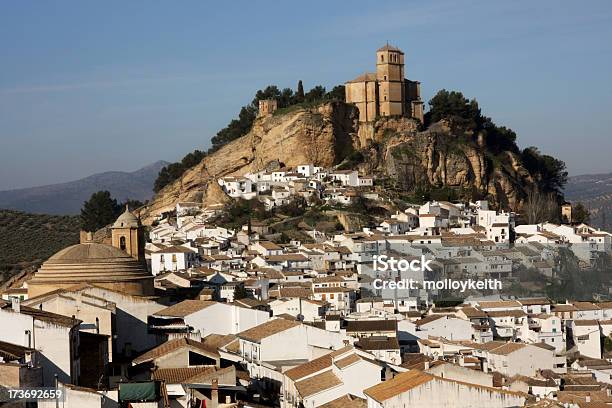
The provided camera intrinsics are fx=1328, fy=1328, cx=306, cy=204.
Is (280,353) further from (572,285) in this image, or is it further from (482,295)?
(572,285)

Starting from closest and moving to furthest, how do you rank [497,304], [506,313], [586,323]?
[586,323], [506,313], [497,304]

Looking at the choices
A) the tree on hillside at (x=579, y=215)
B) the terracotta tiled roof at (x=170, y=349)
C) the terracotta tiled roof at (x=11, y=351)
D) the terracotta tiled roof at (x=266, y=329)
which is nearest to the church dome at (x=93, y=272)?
the terracotta tiled roof at (x=266, y=329)

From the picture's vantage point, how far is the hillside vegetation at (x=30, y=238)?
236 ft

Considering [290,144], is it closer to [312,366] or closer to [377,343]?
[377,343]

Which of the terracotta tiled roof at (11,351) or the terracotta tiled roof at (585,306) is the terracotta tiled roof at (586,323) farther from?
the terracotta tiled roof at (11,351)

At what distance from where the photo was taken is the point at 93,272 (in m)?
40.6

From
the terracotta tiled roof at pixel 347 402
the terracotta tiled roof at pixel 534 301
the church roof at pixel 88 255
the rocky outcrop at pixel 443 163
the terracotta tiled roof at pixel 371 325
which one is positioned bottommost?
the terracotta tiled roof at pixel 534 301

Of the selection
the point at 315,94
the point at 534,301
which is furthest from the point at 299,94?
the point at 534,301

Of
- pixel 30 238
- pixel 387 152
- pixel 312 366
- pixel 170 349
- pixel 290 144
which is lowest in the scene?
pixel 312 366

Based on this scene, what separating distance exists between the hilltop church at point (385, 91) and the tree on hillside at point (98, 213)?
1754cm

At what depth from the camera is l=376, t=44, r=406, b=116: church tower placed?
280ft

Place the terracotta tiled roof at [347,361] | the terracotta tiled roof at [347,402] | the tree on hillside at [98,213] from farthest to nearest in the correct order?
1. the tree on hillside at [98,213]
2. the terracotta tiled roof at [347,361]
3. the terracotta tiled roof at [347,402]

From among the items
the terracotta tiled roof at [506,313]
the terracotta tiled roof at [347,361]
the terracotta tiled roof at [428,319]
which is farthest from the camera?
the terracotta tiled roof at [506,313]

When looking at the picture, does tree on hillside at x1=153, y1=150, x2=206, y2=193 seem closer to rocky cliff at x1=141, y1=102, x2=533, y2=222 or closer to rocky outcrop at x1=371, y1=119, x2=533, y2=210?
rocky cliff at x1=141, y1=102, x2=533, y2=222
